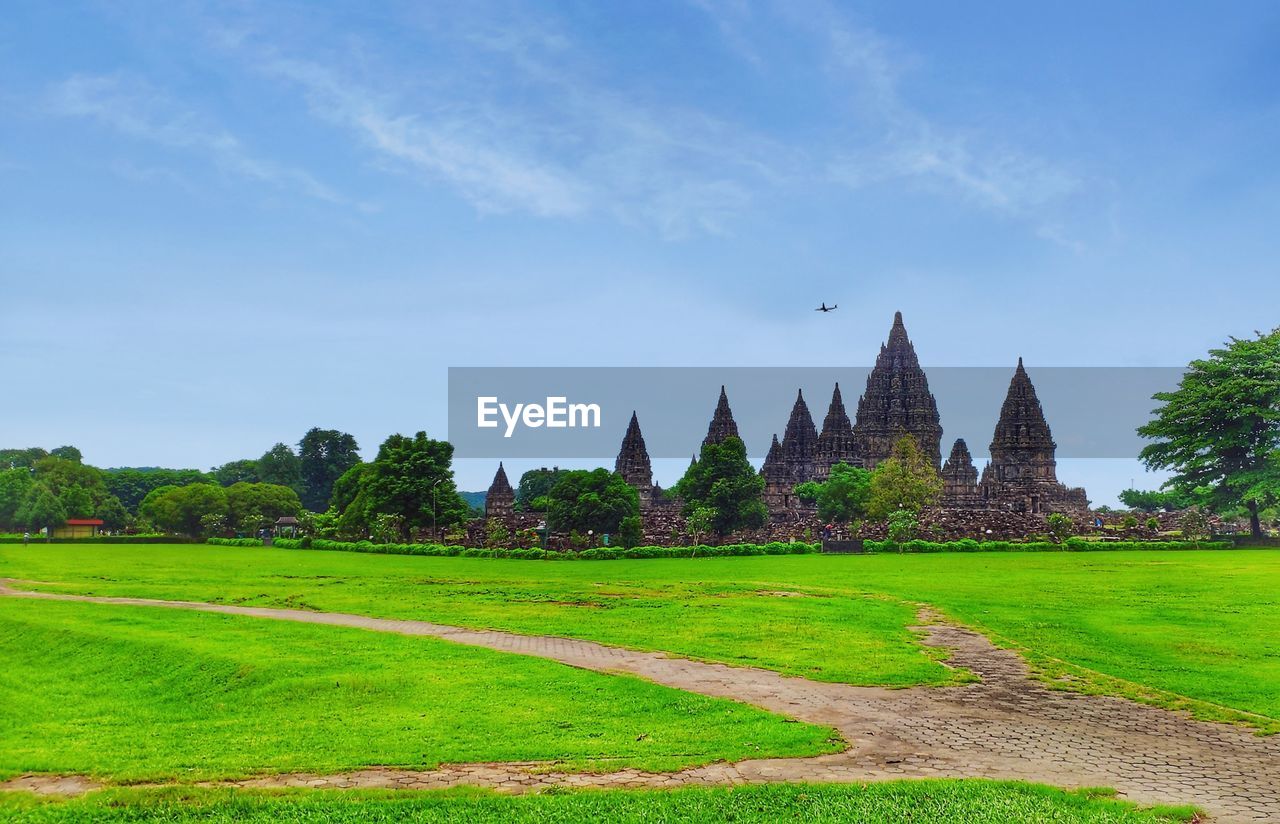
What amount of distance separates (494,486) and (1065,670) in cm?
8456

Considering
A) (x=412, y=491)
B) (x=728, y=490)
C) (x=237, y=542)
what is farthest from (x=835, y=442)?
(x=237, y=542)

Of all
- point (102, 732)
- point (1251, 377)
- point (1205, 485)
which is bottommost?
point (102, 732)

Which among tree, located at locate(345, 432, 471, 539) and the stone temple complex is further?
the stone temple complex

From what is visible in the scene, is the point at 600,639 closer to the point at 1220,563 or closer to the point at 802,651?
the point at 802,651

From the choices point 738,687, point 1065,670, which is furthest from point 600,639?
point 1065,670

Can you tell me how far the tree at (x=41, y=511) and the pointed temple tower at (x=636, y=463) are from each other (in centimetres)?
4698

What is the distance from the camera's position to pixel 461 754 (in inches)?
358

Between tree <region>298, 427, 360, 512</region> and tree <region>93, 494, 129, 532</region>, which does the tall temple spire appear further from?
tree <region>93, 494, 129, 532</region>

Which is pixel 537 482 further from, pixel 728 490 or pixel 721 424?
pixel 728 490

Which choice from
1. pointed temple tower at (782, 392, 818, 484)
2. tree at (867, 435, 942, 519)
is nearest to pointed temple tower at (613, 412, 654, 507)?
pointed temple tower at (782, 392, 818, 484)

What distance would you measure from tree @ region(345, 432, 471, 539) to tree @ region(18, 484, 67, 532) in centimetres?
3531

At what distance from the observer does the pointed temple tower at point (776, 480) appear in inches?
3713

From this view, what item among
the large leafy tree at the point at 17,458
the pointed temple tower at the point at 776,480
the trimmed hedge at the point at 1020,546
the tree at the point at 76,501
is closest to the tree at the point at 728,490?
the trimmed hedge at the point at 1020,546

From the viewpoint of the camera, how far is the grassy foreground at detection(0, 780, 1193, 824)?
7.39 m
